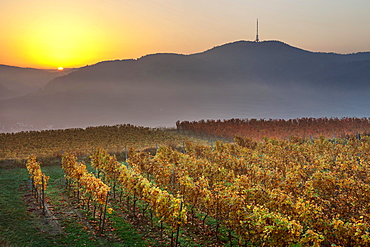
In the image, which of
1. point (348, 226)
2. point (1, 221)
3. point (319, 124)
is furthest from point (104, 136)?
Result: point (348, 226)

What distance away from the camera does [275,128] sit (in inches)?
1951

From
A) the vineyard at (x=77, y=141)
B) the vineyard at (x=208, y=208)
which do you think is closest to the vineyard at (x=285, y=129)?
the vineyard at (x=77, y=141)

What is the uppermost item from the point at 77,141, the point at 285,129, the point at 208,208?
the point at 285,129

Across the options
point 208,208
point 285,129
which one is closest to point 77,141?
point 285,129

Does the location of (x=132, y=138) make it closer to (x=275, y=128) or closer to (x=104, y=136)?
(x=104, y=136)

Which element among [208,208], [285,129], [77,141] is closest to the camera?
[208,208]

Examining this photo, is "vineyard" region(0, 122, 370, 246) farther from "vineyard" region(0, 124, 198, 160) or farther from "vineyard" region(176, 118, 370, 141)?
"vineyard" region(176, 118, 370, 141)

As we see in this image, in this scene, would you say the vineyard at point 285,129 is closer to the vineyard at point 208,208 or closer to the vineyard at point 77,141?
the vineyard at point 77,141

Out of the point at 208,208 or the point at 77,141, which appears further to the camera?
the point at 77,141

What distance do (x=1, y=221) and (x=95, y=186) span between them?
16.3 feet

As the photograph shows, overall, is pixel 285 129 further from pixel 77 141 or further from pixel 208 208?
pixel 208 208

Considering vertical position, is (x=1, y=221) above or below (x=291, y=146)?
below

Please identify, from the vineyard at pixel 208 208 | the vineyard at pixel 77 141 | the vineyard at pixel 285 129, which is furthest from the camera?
the vineyard at pixel 285 129

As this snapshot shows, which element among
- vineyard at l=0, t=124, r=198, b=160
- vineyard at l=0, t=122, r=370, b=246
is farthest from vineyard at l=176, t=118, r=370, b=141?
vineyard at l=0, t=122, r=370, b=246
